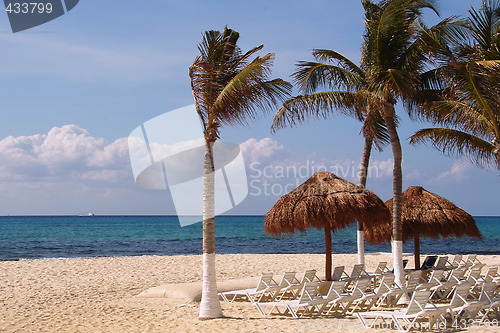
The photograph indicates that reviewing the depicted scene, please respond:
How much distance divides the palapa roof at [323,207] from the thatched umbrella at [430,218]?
6.24 feet

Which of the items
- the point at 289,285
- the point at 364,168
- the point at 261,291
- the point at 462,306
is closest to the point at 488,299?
the point at 462,306

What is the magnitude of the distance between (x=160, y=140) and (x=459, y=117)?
563 centimetres

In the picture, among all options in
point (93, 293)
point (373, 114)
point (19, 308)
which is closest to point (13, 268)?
point (93, 293)

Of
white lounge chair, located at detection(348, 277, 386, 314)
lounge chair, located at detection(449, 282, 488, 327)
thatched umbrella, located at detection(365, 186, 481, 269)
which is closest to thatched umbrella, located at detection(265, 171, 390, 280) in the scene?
white lounge chair, located at detection(348, 277, 386, 314)

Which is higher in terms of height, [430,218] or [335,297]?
[430,218]

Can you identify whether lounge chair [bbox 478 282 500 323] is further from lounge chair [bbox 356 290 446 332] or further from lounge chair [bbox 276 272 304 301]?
lounge chair [bbox 276 272 304 301]

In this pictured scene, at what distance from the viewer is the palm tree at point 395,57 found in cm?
1015

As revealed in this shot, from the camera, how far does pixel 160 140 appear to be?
9.94 metres

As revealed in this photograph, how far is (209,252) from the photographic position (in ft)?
28.5

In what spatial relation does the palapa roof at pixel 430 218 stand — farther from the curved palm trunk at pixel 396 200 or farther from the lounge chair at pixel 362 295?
the lounge chair at pixel 362 295

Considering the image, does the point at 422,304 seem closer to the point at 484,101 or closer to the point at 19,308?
the point at 484,101

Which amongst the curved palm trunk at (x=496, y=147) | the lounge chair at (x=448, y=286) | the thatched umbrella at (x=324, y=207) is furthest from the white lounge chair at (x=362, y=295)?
the curved palm trunk at (x=496, y=147)

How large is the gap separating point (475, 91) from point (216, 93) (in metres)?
4.52

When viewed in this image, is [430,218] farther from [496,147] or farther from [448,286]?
[496,147]
